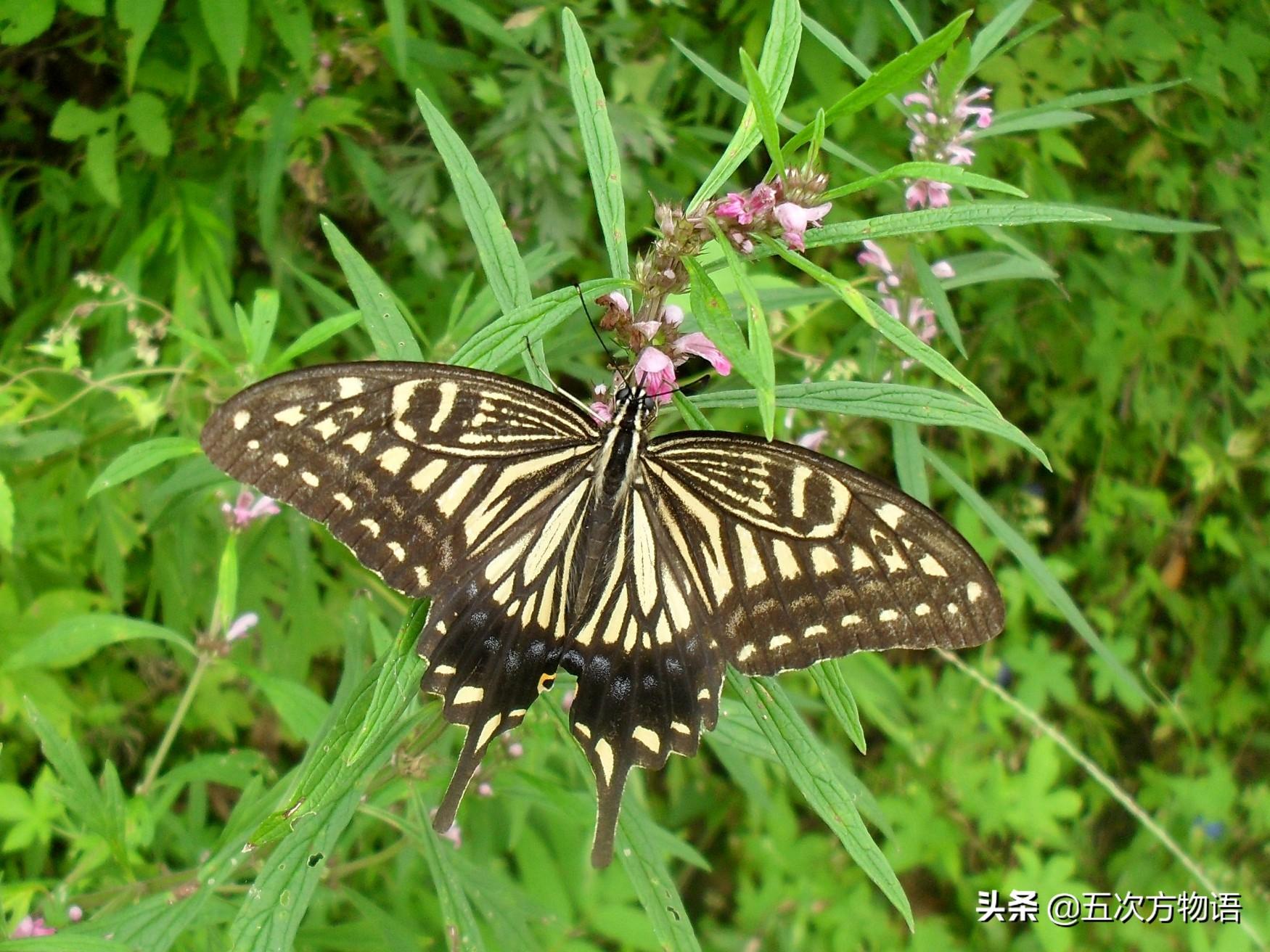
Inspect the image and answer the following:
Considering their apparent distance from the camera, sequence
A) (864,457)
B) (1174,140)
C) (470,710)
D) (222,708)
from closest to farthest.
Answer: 1. (470,710)
2. (222,708)
3. (1174,140)
4. (864,457)

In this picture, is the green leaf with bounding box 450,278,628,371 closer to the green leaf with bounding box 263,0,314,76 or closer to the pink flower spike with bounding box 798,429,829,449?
the pink flower spike with bounding box 798,429,829,449

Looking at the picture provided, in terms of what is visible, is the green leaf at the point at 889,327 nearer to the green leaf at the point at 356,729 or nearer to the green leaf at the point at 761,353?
the green leaf at the point at 761,353

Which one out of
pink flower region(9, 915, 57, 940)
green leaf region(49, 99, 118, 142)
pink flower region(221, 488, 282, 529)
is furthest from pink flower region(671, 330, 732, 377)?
green leaf region(49, 99, 118, 142)

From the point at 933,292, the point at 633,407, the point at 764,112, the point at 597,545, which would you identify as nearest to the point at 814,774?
the point at 597,545

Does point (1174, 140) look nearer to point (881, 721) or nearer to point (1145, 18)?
point (1145, 18)

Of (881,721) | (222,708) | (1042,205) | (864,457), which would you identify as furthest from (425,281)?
(1042,205)

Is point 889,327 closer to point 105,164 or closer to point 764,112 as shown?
point 764,112
